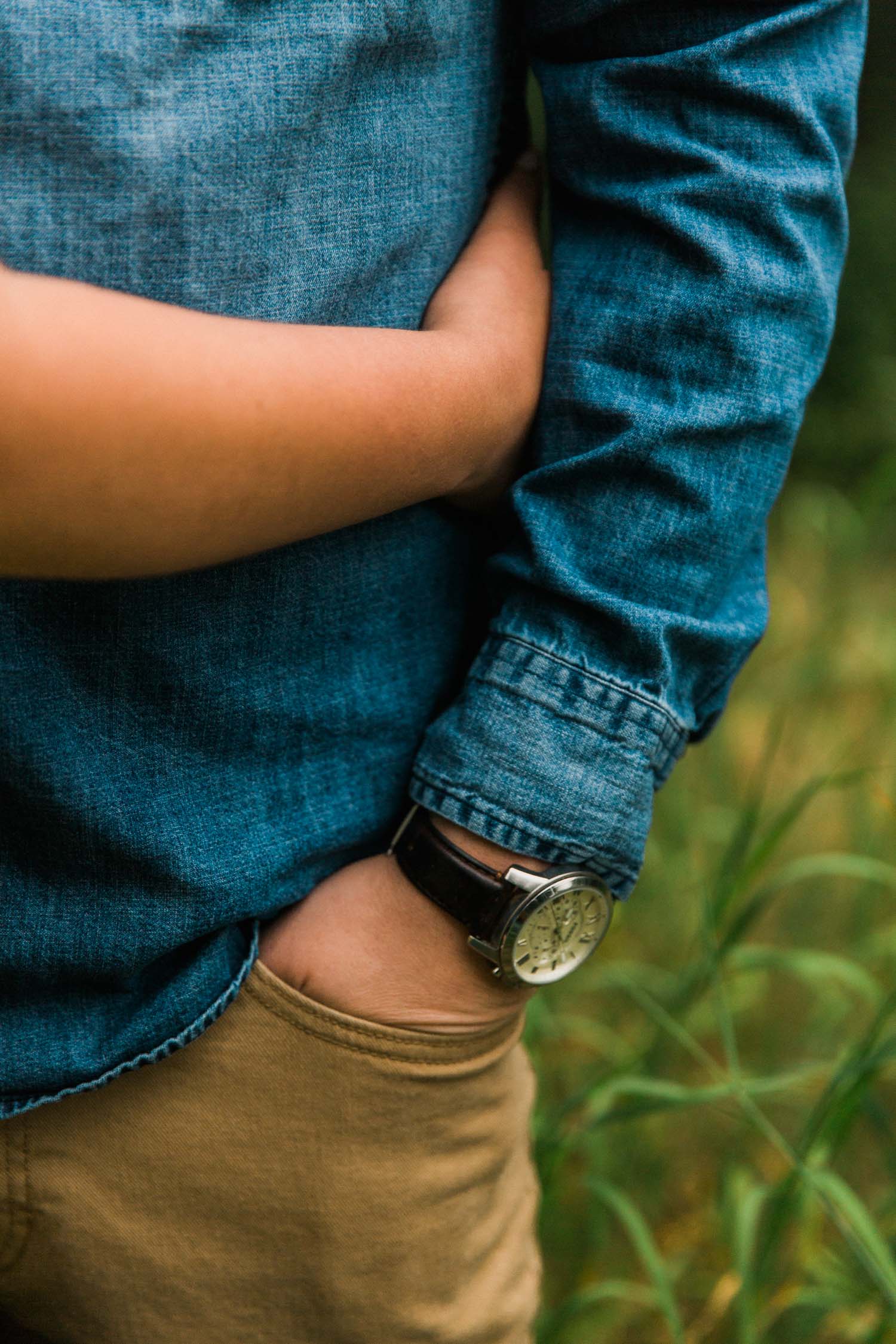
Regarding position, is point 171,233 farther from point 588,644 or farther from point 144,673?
A: point 588,644

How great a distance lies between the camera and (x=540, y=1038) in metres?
1.83

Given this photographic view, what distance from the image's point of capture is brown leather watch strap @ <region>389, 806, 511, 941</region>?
787 millimetres

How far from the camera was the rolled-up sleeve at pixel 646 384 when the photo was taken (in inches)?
29.7

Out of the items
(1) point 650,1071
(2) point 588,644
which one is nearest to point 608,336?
(2) point 588,644

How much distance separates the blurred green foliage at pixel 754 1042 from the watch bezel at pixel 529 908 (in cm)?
36

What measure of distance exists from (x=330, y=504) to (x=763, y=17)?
0.42 meters

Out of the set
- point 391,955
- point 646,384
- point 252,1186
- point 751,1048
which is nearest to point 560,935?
point 391,955

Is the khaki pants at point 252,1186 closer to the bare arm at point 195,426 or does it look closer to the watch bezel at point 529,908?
the watch bezel at point 529,908

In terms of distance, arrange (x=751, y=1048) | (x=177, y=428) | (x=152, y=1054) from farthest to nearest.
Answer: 1. (x=751, y=1048)
2. (x=152, y=1054)
3. (x=177, y=428)

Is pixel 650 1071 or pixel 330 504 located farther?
pixel 650 1071

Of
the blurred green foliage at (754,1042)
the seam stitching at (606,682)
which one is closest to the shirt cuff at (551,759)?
the seam stitching at (606,682)

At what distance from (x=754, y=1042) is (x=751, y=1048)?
0.01 metres

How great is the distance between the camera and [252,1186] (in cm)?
80

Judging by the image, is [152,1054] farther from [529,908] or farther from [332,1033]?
[529,908]
